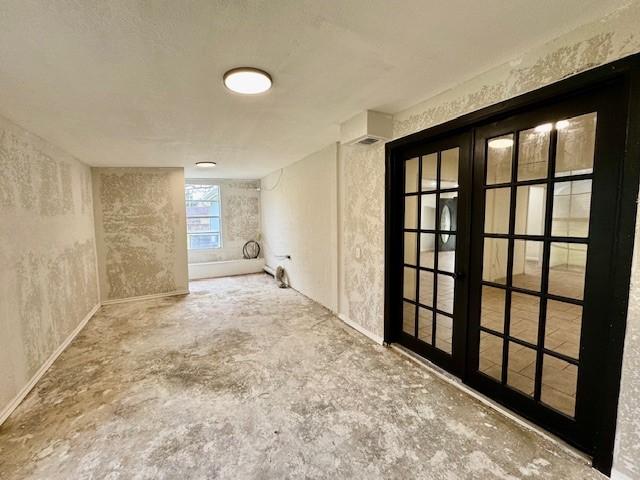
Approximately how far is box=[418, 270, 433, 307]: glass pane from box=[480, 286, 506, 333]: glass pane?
0.51m

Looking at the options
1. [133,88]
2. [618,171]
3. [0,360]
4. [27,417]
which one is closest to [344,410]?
[618,171]

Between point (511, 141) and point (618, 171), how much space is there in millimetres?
639

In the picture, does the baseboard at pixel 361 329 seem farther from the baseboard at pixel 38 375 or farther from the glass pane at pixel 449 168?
the baseboard at pixel 38 375

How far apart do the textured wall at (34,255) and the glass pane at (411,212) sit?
11.0 ft

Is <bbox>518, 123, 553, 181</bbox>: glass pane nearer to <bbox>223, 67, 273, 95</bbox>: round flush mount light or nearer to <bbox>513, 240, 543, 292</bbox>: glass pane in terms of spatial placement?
<bbox>513, 240, 543, 292</bbox>: glass pane

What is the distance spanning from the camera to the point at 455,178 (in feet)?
7.68

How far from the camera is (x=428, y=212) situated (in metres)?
2.62

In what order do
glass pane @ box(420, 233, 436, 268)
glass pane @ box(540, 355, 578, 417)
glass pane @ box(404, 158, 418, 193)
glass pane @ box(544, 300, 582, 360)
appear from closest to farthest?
1. glass pane @ box(544, 300, 582, 360)
2. glass pane @ box(540, 355, 578, 417)
3. glass pane @ box(420, 233, 436, 268)
4. glass pane @ box(404, 158, 418, 193)

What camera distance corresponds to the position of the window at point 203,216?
7.21 meters

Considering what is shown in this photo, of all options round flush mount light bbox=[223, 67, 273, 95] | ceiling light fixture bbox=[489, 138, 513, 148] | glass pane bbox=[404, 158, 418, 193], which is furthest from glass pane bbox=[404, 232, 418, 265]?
round flush mount light bbox=[223, 67, 273, 95]

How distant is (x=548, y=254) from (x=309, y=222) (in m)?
3.38

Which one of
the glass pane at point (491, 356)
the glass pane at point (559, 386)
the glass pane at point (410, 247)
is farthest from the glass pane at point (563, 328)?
the glass pane at point (410, 247)

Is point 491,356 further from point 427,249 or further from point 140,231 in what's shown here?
point 140,231

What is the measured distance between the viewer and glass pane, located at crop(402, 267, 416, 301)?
2.86 metres
